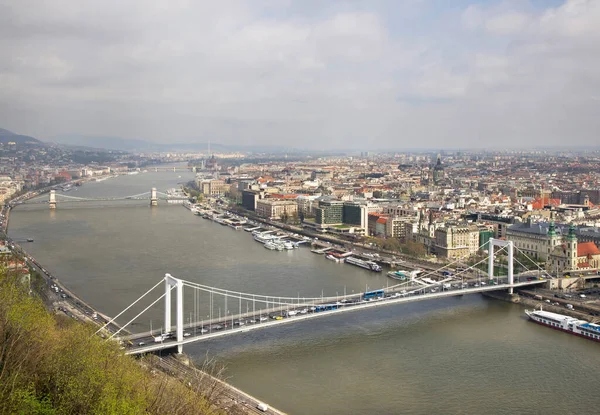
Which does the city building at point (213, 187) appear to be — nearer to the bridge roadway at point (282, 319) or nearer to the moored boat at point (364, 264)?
the moored boat at point (364, 264)

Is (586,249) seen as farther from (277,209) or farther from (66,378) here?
(277,209)

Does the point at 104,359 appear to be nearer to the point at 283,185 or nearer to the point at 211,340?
the point at 211,340

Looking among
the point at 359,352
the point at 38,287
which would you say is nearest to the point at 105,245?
the point at 38,287

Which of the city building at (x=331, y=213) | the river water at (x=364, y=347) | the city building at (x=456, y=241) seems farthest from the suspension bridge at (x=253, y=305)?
the city building at (x=331, y=213)

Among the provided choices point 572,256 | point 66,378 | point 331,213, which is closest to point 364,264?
point 572,256

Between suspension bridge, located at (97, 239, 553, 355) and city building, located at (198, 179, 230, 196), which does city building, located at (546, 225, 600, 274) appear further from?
city building, located at (198, 179, 230, 196)
